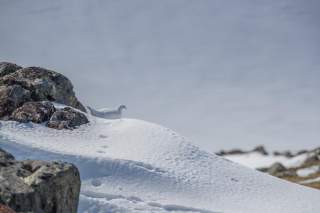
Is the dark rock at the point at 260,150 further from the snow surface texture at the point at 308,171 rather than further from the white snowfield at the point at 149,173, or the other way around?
the white snowfield at the point at 149,173

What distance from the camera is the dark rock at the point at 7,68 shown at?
1436 inches

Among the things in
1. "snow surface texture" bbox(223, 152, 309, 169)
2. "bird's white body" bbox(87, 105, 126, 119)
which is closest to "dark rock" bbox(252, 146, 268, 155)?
"snow surface texture" bbox(223, 152, 309, 169)

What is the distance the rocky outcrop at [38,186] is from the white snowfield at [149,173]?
480 centimetres

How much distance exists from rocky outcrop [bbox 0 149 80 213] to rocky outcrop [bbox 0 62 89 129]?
43.5ft

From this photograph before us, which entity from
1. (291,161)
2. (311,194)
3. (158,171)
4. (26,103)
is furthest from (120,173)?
(291,161)

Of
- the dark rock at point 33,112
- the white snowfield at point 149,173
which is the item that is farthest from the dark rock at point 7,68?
the white snowfield at point 149,173

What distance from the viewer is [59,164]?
16.6 m

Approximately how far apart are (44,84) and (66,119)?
408 cm

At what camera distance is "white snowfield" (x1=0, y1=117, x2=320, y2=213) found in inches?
947

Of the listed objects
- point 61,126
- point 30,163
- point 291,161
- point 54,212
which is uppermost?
point 291,161

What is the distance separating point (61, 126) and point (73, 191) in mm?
13966

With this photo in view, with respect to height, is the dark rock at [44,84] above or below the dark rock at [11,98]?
above

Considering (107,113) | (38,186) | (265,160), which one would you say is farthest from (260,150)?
(38,186)

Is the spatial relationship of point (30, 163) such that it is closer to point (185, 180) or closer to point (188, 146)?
point (185, 180)
